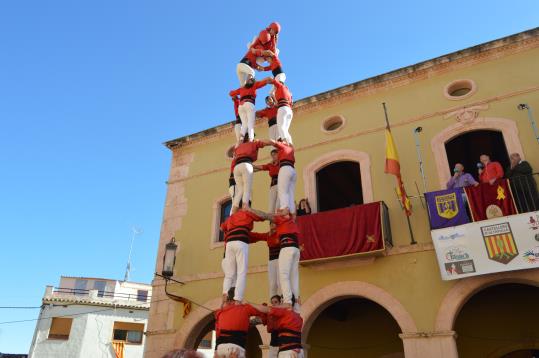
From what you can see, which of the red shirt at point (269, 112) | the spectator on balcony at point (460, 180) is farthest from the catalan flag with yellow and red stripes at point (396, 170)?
the red shirt at point (269, 112)

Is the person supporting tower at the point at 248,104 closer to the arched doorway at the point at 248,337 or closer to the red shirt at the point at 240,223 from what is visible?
the red shirt at the point at 240,223

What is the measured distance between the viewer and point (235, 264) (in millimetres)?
5531

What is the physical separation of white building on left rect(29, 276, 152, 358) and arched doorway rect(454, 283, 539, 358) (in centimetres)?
2030

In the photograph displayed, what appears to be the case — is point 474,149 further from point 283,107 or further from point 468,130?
point 283,107

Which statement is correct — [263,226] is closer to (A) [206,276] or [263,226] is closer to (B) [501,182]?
(A) [206,276]

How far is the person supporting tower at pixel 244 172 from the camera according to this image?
20.1ft

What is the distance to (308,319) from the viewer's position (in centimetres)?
978

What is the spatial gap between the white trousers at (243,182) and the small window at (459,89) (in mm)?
6640

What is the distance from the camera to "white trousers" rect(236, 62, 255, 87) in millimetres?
7469

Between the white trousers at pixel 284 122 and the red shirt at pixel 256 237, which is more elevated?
the white trousers at pixel 284 122

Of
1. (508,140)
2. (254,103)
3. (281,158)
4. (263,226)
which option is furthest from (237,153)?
(508,140)

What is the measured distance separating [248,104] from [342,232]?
4.11 m

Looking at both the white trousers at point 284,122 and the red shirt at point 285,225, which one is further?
the white trousers at point 284,122

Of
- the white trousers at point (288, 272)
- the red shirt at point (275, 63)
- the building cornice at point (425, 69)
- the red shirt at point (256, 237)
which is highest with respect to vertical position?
the building cornice at point (425, 69)
